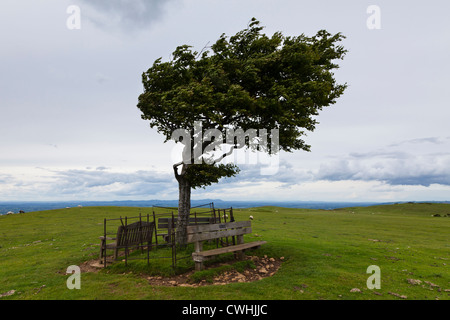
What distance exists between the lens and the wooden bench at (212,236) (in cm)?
1229

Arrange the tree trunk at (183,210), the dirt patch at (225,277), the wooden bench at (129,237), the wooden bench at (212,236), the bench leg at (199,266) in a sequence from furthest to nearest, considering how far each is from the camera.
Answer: the tree trunk at (183,210), the wooden bench at (129,237), the wooden bench at (212,236), the bench leg at (199,266), the dirt patch at (225,277)

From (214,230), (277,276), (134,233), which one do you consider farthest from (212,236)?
(134,233)

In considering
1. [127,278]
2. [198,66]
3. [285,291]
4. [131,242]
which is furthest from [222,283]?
[198,66]

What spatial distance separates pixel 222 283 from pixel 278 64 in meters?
12.1

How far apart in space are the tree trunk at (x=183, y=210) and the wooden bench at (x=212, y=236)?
2.92 metres

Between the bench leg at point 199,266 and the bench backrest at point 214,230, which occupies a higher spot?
the bench backrest at point 214,230

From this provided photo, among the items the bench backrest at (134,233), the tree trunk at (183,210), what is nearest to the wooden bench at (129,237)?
the bench backrest at (134,233)

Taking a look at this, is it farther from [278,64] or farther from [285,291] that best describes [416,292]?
[278,64]

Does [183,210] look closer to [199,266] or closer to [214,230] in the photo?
[214,230]

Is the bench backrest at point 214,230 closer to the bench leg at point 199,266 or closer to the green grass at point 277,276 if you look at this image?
the bench leg at point 199,266

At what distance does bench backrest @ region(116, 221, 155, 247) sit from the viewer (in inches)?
555

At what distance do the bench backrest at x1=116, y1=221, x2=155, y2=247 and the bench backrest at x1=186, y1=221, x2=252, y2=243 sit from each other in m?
4.02

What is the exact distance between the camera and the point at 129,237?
14578 mm

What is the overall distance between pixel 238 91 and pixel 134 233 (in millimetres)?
10177
